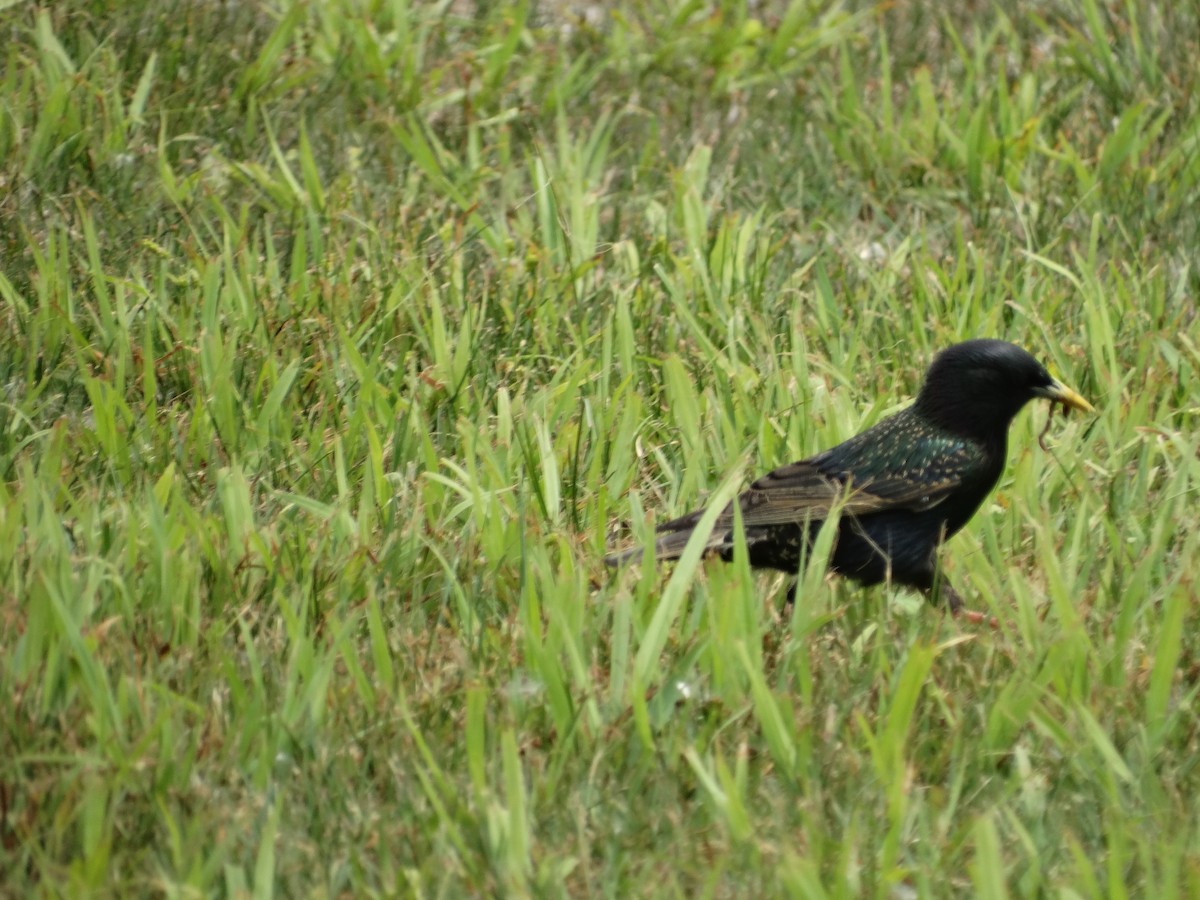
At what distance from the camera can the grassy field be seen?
2941 millimetres

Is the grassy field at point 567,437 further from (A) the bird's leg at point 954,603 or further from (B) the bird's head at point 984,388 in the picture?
(B) the bird's head at point 984,388

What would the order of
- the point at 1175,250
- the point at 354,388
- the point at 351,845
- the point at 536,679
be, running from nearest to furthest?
the point at 351,845 < the point at 536,679 < the point at 354,388 < the point at 1175,250

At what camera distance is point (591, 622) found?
3482mm

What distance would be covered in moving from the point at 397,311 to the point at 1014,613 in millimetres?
2068

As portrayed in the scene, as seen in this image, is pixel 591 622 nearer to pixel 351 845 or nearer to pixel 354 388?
pixel 351 845

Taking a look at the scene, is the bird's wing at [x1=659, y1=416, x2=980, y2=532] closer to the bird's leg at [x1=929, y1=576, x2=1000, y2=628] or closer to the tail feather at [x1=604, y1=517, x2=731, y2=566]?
the tail feather at [x1=604, y1=517, x2=731, y2=566]

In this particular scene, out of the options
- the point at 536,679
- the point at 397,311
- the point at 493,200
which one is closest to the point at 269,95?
the point at 493,200

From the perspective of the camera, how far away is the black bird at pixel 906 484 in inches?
155

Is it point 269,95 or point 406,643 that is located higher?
point 269,95

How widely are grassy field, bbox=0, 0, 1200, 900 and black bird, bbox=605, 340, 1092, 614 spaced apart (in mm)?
102

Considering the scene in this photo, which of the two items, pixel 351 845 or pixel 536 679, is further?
pixel 536 679

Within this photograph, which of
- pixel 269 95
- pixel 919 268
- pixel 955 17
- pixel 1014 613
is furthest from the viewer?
pixel 955 17

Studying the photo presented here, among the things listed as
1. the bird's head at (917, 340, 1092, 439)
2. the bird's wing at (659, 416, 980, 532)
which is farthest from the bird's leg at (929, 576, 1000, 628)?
the bird's head at (917, 340, 1092, 439)

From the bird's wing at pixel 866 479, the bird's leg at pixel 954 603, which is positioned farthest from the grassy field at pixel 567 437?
the bird's wing at pixel 866 479
